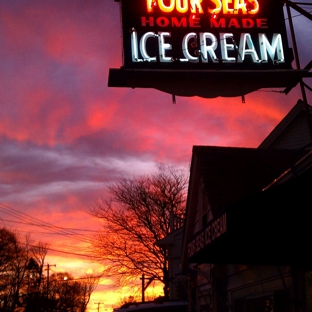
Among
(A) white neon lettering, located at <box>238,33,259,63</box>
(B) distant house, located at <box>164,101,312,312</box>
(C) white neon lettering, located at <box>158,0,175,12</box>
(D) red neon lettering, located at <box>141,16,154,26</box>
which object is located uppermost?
(C) white neon lettering, located at <box>158,0,175,12</box>

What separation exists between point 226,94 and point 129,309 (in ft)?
22.4

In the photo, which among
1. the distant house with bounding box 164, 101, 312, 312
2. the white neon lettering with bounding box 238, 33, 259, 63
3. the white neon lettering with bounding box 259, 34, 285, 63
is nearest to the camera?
the distant house with bounding box 164, 101, 312, 312

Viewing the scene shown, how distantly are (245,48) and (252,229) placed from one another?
570 centimetres

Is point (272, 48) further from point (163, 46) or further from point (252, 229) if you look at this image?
point (252, 229)

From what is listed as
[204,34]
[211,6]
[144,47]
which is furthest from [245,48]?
[144,47]

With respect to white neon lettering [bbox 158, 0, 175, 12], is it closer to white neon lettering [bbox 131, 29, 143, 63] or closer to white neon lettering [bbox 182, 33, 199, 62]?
white neon lettering [bbox 182, 33, 199, 62]

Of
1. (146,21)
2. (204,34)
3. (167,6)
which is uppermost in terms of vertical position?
(167,6)

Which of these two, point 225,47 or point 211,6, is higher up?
point 211,6

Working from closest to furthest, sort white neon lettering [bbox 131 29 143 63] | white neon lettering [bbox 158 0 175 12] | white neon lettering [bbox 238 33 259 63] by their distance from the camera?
1. white neon lettering [bbox 131 29 143 63]
2. white neon lettering [bbox 238 33 259 63]
3. white neon lettering [bbox 158 0 175 12]

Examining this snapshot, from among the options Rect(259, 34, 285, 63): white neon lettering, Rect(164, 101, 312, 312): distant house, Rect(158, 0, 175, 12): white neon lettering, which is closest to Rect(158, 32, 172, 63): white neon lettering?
Rect(158, 0, 175, 12): white neon lettering

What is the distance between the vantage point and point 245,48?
11.5m

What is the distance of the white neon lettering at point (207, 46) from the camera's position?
11.3 metres

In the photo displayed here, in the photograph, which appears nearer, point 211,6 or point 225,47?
point 225,47

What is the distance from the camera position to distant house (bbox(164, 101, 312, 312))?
21.7 feet
